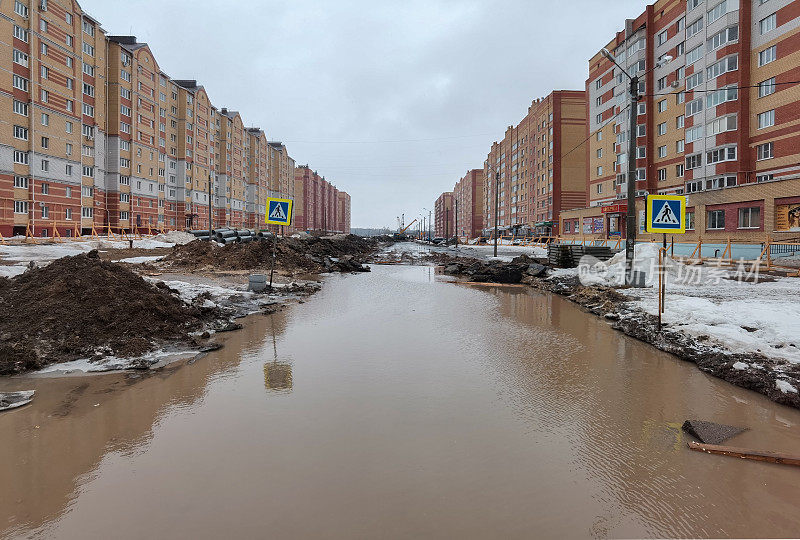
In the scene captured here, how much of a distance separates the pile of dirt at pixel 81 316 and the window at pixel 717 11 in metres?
44.2

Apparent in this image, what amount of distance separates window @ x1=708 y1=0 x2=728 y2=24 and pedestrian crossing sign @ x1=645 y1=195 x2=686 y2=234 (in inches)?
1473

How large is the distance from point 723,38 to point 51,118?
56.9 meters

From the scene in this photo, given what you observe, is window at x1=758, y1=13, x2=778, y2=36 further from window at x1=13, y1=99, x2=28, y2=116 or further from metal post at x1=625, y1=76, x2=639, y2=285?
window at x1=13, y1=99, x2=28, y2=116

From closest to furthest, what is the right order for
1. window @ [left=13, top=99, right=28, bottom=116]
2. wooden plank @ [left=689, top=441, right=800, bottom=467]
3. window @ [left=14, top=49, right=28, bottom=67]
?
wooden plank @ [left=689, top=441, right=800, bottom=467], window @ [left=14, top=49, right=28, bottom=67], window @ [left=13, top=99, right=28, bottom=116]

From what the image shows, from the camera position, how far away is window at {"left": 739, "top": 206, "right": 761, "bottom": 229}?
30109 millimetres

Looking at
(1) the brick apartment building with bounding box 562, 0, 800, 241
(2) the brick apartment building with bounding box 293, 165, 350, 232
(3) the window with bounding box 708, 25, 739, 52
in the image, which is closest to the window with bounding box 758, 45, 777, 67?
(1) the brick apartment building with bounding box 562, 0, 800, 241

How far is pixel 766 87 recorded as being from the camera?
3222 centimetres

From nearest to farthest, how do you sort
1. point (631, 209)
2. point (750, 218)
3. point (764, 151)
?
point (631, 209) → point (750, 218) → point (764, 151)

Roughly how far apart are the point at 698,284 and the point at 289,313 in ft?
44.8

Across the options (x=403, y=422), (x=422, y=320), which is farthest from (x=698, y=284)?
(x=403, y=422)

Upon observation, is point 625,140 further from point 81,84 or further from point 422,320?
point 81,84

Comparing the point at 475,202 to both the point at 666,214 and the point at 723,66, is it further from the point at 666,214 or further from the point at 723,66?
the point at 666,214

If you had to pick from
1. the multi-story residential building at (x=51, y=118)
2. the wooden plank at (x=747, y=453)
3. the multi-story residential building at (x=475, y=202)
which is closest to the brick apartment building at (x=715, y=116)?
the wooden plank at (x=747, y=453)

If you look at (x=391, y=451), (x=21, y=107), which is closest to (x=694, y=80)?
(x=391, y=451)
